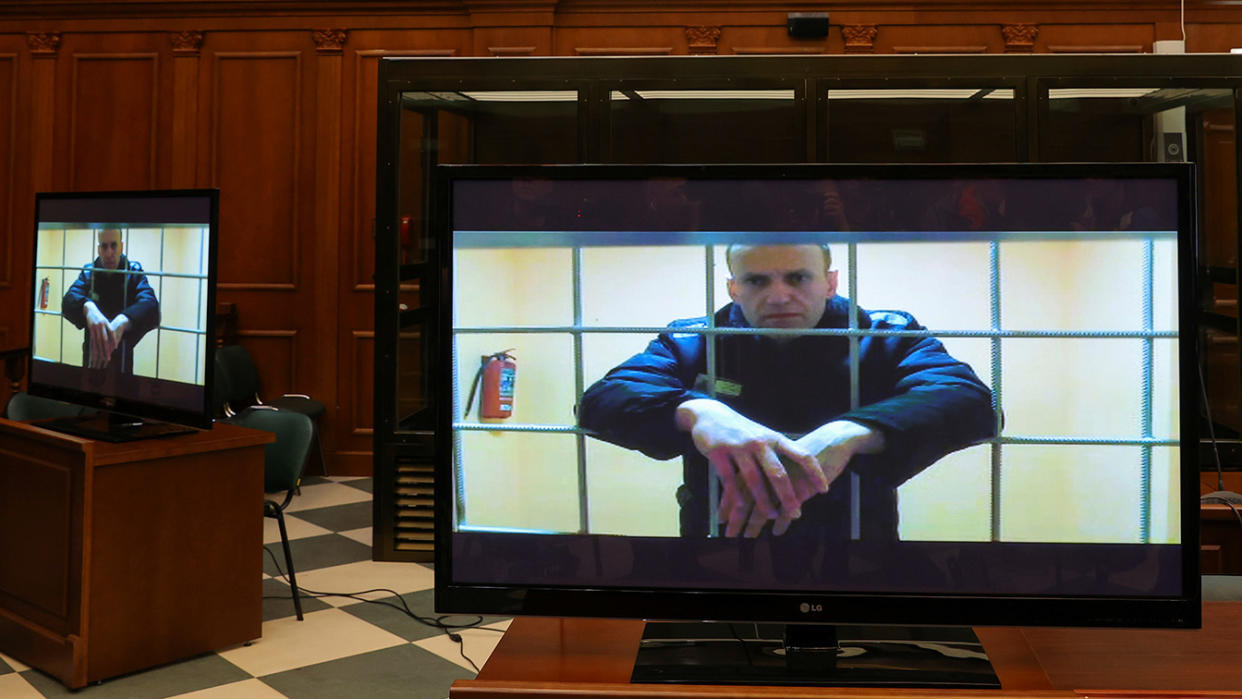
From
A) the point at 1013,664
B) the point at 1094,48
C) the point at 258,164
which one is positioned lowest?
the point at 1013,664

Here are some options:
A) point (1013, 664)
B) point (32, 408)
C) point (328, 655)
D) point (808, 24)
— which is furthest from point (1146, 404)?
point (808, 24)

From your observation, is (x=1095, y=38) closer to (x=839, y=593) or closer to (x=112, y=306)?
(x=112, y=306)

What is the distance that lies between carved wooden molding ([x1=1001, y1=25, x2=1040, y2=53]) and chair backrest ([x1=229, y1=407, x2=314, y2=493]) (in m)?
4.01

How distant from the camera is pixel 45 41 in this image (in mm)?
5797

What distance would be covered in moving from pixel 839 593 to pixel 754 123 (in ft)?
10.3

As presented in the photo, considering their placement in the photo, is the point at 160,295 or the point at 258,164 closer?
the point at 160,295

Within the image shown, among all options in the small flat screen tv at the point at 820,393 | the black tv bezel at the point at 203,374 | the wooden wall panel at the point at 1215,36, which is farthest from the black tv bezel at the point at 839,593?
the wooden wall panel at the point at 1215,36

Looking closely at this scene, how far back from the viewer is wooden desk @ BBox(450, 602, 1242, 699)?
3.58 ft

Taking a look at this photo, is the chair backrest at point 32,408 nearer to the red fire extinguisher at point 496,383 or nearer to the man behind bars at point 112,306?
the man behind bars at point 112,306

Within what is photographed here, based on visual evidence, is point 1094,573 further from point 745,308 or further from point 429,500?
point 429,500

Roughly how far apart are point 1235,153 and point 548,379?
3.54m

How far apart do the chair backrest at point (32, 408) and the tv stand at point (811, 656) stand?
269cm

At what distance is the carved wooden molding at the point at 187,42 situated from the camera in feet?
18.7

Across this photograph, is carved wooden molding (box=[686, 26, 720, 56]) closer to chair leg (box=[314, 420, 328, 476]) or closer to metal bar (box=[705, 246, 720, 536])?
chair leg (box=[314, 420, 328, 476])
